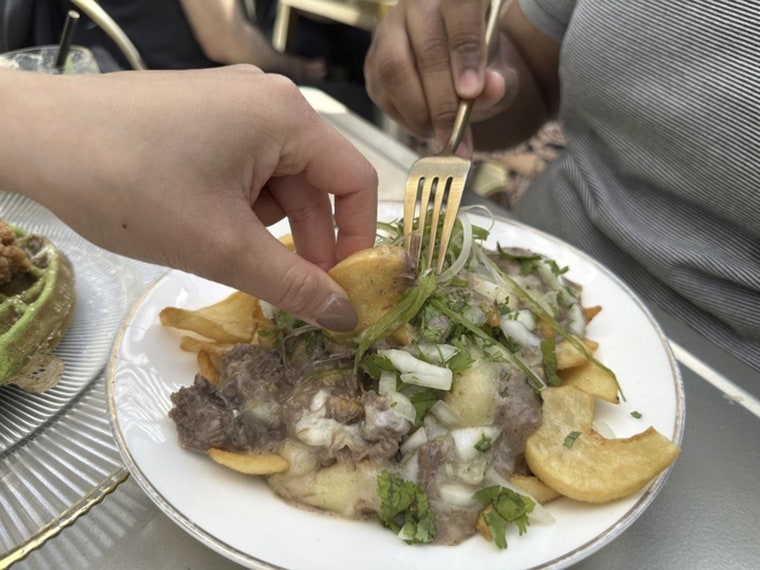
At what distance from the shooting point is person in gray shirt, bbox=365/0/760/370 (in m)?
1.26

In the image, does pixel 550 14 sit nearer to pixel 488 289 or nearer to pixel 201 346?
pixel 488 289

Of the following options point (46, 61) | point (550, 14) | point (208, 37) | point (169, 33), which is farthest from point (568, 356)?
point (169, 33)

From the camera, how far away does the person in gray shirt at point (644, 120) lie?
126 cm

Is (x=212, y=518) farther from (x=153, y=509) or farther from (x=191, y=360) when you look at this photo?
(x=191, y=360)

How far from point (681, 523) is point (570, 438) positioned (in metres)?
0.29

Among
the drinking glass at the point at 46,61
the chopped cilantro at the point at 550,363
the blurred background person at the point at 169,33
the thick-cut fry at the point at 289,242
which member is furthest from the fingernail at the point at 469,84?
the blurred background person at the point at 169,33

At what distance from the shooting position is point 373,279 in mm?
962

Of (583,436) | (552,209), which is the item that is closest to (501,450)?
(583,436)

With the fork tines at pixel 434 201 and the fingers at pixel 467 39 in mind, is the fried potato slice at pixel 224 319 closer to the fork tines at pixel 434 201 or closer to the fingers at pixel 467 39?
the fork tines at pixel 434 201

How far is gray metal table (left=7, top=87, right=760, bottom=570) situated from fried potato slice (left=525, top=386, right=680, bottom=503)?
20 cm

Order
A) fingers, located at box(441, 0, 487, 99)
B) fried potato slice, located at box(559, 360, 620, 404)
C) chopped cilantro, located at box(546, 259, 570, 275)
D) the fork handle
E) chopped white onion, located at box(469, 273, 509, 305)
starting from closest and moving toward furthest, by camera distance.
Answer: fried potato slice, located at box(559, 360, 620, 404), chopped white onion, located at box(469, 273, 509, 305), chopped cilantro, located at box(546, 259, 570, 275), the fork handle, fingers, located at box(441, 0, 487, 99)

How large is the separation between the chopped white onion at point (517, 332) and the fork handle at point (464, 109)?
0.43m

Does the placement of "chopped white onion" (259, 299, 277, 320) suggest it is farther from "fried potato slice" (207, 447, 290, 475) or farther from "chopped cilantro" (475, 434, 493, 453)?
"chopped cilantro" (475, 434, 493, 453)

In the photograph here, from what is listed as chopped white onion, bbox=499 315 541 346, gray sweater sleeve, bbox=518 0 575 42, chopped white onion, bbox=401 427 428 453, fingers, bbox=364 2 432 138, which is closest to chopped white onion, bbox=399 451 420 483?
chopped white onion, bbox=401 427 428 453
